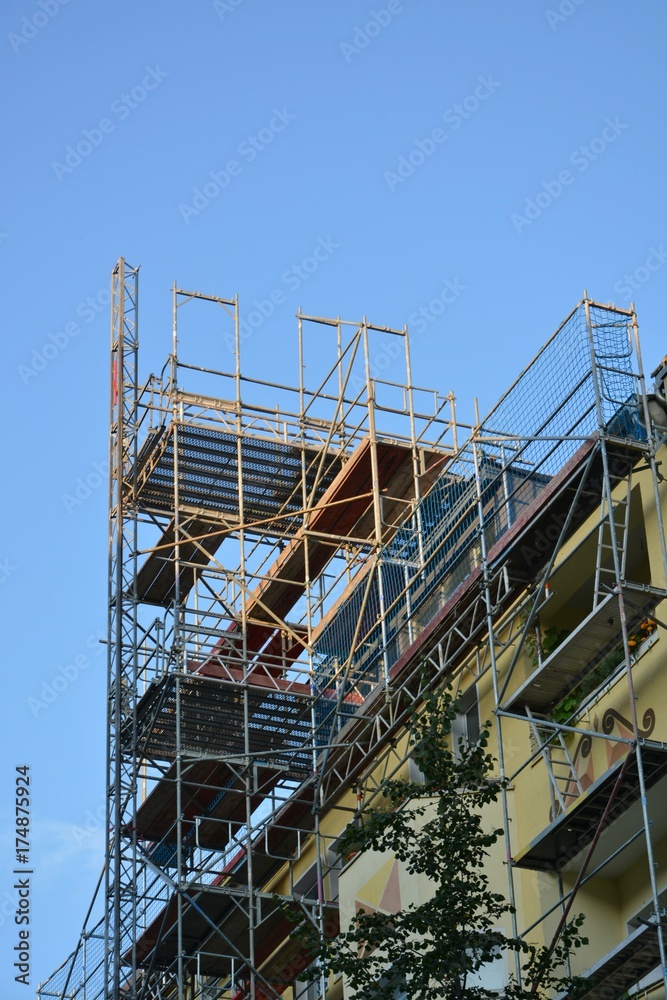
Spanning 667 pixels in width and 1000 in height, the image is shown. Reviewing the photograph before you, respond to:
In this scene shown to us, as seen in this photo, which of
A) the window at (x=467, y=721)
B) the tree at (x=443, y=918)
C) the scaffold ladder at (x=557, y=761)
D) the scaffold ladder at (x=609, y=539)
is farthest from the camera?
the window at (x=467, y=721)

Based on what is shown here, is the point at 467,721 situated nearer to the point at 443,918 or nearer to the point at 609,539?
the point at 609,539

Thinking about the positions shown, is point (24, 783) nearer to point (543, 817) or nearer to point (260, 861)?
point (260, 861)

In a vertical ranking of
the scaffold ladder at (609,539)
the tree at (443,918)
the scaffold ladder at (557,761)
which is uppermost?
the scaffold ladder at (609,539)

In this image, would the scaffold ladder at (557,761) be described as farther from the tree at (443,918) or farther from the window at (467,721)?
the window at (467,721)

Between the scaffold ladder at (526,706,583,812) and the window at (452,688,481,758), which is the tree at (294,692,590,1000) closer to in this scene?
the scaffold ladder at (526,706,583,812)

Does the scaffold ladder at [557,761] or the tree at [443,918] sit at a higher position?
the scaffold ladder at [557,761]

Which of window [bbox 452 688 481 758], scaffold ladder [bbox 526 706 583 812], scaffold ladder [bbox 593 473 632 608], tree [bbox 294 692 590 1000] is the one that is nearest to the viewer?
tree [bbox 294 692 590 1000]

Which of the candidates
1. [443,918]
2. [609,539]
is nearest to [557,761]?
[609,539]

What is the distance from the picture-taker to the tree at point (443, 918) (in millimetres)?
17516

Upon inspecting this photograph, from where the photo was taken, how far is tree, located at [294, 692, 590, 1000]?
1752cm

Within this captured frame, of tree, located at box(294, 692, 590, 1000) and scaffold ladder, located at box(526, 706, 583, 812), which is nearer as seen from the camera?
tree, located at box(294, 692, 590, 1000)

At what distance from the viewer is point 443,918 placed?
1769cm

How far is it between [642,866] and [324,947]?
4429 mm

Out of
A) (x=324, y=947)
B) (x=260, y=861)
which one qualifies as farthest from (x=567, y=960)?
(x=260, y=861)
